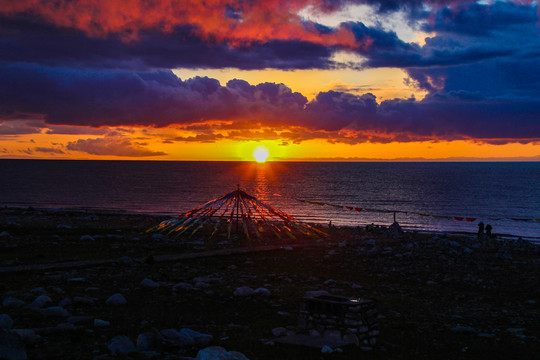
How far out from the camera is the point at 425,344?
12641mm

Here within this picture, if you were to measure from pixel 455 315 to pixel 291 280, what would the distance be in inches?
276

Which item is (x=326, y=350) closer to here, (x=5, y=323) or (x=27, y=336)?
(x=27, y=336)

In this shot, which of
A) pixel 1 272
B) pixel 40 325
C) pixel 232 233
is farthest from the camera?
pixel 232 233

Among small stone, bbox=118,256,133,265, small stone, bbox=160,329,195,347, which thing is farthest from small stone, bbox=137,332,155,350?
small stone, bbox=118,256,133,265

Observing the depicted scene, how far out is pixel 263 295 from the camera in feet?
56.3

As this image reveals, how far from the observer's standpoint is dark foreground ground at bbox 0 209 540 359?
39.2 ft

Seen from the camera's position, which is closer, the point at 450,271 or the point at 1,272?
the point at 1,272

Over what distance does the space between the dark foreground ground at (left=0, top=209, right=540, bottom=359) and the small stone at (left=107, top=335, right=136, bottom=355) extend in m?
0.15

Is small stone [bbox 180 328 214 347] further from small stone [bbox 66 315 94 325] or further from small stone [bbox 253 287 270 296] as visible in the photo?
small stone [bbox 253 287 270 296]

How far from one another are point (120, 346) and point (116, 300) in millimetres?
4838

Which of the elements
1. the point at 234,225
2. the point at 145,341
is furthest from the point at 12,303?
the point at 234,225

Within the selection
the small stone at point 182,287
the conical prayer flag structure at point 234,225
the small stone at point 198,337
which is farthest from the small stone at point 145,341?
the conical prayer flag structure at point 234,225

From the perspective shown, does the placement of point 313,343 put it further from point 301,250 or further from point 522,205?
point 522,205

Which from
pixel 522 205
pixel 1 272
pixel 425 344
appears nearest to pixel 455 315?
pixel 425 344
